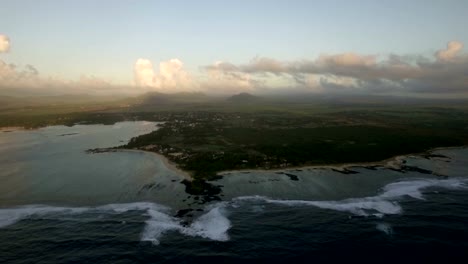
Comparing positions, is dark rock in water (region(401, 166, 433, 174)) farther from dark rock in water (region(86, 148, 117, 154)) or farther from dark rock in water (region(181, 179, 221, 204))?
dark rock in water (region(86, 148, 117, 154))

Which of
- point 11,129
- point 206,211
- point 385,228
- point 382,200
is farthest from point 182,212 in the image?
point 11,129

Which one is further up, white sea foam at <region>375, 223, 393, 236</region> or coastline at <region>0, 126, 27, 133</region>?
white sea foam at <region>375, 223, 393, 236</region>

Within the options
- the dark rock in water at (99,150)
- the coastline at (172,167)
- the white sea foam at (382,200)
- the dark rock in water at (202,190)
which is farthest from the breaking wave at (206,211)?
the dark rock in water at (99,150)

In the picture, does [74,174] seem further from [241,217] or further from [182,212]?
[241,217]

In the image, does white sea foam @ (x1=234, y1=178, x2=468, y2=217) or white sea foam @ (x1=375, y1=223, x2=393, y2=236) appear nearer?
white sea foam @ (x1=375, y1=223, x2=393, y2=236)

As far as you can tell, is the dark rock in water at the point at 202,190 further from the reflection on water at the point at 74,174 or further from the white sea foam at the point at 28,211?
the white sea foam at the point at 28,211

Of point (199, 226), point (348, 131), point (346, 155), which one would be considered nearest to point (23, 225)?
point (199, 226)

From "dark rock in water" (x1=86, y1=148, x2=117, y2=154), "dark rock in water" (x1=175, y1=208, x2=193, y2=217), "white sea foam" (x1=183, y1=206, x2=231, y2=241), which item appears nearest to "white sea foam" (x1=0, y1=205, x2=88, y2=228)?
"dark rock in water" (x1=175, y1=208, x2=193, y2=217)
